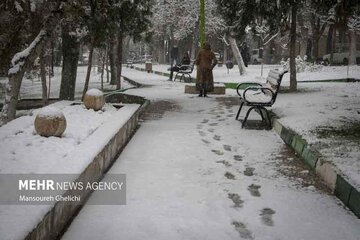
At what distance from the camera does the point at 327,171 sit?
5047mm

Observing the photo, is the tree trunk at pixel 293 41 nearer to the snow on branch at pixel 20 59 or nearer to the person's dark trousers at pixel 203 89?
the person's dark trousers at pixel 203 89

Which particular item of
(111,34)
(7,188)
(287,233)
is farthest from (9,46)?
(287,233)

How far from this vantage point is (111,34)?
553 inches

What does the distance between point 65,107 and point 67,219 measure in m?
4.81

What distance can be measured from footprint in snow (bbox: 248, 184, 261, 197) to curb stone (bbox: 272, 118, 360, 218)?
85 cm

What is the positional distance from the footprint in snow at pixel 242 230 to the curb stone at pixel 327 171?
1178 millimetres

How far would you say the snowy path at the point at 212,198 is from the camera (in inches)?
148

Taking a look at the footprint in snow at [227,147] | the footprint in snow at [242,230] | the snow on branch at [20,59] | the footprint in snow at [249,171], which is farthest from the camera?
the snow on branch at [20,59]

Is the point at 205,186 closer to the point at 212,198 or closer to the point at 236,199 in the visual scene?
the point at 212,198

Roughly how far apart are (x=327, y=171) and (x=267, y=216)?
1368mm

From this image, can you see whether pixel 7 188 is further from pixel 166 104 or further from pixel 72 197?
pixel 166 104

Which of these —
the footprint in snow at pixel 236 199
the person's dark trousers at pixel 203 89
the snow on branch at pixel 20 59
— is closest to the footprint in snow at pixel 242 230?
the footprint in snow at pixel 236 199

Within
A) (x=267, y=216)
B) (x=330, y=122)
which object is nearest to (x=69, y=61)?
(x=330, y=122)

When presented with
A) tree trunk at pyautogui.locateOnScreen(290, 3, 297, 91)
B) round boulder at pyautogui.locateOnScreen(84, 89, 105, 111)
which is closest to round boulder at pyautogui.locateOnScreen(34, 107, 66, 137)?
round boulder at pyautogui.locateOnScreen(84, 89, 105, 111)
